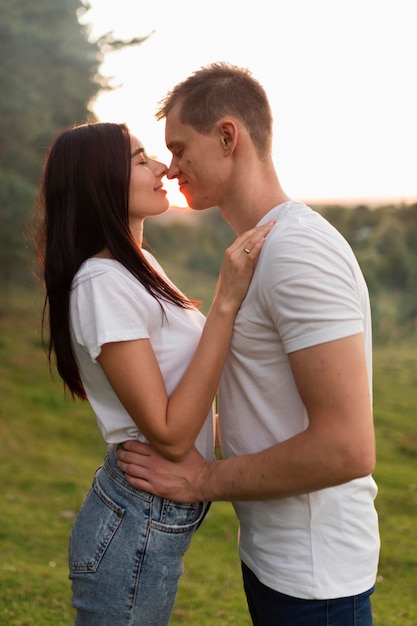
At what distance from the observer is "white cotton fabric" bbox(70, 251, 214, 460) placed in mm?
1926

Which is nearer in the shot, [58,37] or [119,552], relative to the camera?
[119,552]

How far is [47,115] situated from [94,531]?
1111 cm

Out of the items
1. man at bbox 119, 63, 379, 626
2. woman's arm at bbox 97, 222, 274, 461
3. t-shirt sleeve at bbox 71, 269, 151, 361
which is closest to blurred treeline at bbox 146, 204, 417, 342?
man at bbox 119, 63, 379, 626

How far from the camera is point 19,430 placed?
991 cm

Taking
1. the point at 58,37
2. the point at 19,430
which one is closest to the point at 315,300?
the point at 19,430

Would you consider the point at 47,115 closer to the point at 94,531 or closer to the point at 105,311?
the point at 105,311

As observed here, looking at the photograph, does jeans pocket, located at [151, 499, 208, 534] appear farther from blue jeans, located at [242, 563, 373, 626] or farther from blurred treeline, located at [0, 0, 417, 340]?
blurred treeline, located at [0, 0, 417, 340]

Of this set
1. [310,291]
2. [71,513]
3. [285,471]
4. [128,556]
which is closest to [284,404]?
[285,471]

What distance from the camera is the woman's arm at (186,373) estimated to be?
187 centimetres

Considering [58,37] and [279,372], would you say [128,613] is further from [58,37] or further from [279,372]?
[58,37]

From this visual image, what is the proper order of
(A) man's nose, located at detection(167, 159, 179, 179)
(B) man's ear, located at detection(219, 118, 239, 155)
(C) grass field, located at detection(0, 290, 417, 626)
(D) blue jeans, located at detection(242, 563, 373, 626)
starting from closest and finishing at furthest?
(D) blue jeans, located at detection(242, 563, 373, 626) < (B) man's ear, located at detection(219, 118, 239, 155) < (A) man's nose, located at detection(167, 159, 179, 179) < (C) grass field, located at detection(0, 290, 417, 626)

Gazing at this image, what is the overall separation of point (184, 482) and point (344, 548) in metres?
0.44

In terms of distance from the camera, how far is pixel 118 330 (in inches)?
74.8

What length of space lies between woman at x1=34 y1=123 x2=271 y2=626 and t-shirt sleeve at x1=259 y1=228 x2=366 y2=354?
5.5 inches
